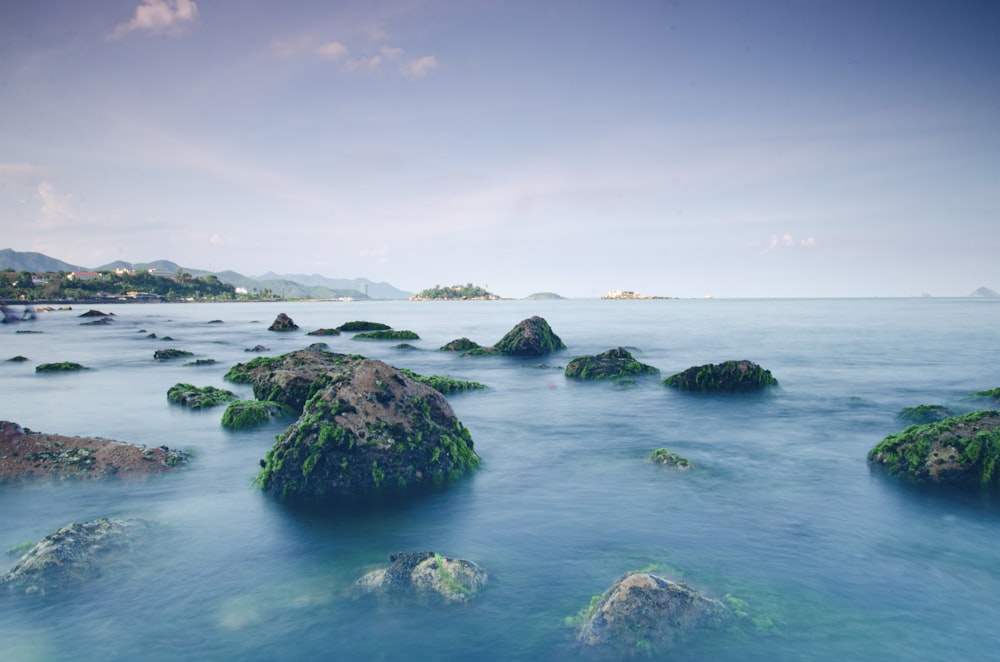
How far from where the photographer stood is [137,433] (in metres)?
16.9

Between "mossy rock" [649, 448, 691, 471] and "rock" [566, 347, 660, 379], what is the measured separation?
1292 centimetres

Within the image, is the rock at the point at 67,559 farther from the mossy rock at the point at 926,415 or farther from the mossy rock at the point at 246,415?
the mossy rock at the point at 926,415

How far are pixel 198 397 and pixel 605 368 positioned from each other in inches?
676

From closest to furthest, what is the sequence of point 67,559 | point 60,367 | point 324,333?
point 67,559, point 60,367, point 324,333

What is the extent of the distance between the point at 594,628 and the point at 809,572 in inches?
150

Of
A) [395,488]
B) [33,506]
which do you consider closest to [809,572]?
[395,488]

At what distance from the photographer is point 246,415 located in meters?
16.7

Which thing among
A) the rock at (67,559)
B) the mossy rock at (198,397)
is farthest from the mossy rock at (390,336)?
the rock at (67,559)

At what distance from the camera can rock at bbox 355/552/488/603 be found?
744 centimetres

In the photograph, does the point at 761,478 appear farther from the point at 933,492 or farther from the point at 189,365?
the point at 189,365

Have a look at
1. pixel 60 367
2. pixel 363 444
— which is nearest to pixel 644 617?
pixel 363 444

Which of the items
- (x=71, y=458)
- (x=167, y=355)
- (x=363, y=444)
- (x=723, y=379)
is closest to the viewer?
(x=363, y=444)

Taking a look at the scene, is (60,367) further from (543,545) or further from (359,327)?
(359,327)

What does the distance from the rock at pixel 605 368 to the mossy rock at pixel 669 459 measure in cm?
1292
